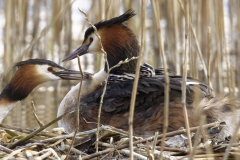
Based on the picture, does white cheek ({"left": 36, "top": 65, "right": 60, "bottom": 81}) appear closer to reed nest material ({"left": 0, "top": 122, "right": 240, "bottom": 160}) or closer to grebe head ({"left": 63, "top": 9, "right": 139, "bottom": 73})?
grebe head ({"left": 63, "top": 9, "right": 139, "bottom": 73})

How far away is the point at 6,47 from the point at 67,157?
14.4ft

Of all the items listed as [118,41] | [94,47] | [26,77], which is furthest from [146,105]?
[94,47]

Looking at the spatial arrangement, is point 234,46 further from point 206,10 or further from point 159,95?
point 159,95

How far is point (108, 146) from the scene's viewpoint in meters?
4.08

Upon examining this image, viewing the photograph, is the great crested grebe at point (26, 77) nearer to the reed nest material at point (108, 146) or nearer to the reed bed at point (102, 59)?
the reed bed at point (102, 59)

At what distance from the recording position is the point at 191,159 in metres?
3.17

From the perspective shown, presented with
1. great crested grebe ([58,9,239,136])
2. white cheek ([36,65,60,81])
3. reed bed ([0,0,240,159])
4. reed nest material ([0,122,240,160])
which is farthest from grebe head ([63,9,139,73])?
reed nest material ([0,122,240,160])

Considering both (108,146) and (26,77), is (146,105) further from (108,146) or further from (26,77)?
(26,77)

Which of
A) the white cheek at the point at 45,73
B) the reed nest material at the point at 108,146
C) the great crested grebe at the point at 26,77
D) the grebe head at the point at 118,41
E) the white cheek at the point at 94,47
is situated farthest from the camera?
the white cheek at the point at 94,47

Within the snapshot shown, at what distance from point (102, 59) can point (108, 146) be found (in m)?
2.88

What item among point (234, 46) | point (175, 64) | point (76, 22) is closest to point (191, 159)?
point (175, 64)

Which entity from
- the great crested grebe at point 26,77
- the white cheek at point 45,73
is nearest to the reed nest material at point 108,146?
the great crested grebe at point 26,77

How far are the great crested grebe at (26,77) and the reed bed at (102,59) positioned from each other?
144 millimetres

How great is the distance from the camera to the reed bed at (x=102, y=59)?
12.7 ft
